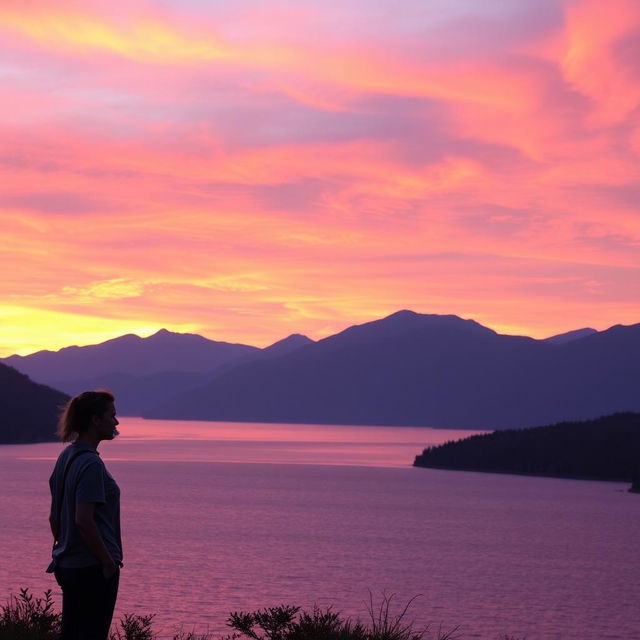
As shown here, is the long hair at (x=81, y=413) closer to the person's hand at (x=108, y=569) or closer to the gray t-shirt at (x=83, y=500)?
the gray t-shirt at (x=83, y=500)

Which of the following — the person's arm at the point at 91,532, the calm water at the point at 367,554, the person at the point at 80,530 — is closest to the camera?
the person's arm at the point at 91,532

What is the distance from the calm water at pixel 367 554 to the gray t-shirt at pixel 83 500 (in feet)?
141

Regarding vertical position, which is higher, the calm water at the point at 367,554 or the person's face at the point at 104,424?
the person's face at the point at 104,424

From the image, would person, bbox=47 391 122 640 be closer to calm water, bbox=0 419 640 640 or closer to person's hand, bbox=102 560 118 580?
person's hand, bbox=102 560 118 580

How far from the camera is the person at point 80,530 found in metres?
9.32

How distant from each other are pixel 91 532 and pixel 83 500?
30 cm

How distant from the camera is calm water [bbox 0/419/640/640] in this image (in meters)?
64.0

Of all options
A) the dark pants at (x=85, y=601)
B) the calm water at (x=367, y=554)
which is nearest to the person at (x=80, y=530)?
the dark pants at (x=85, y=601)

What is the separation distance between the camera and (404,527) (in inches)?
4665

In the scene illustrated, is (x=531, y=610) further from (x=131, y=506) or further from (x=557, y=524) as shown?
(x=131, y=506)

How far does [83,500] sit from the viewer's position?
360 inches

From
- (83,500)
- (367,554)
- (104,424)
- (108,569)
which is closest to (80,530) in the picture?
(83,500)

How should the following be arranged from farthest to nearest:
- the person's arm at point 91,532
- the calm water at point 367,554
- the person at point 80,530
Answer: the calm water at point 367,554 → the person at point 80,530 → the person's arm at point 91,532

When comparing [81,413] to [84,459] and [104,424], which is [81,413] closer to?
[104,424]
